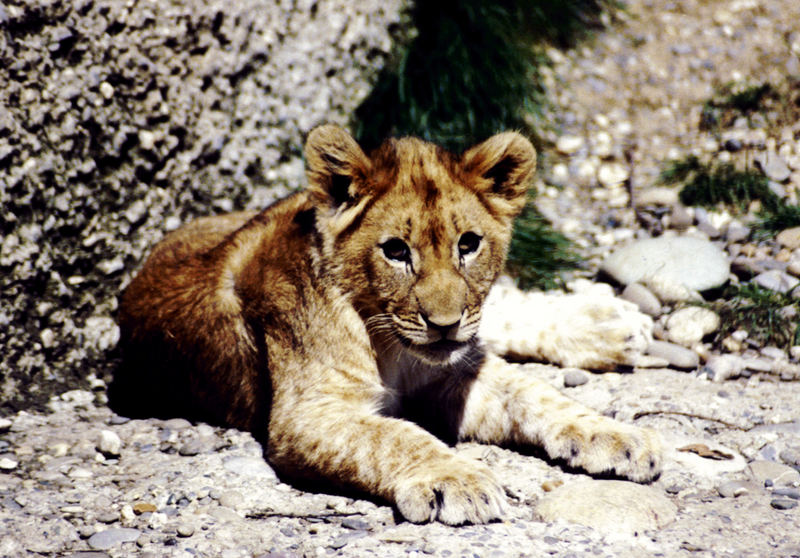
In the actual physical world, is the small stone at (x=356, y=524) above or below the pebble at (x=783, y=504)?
below

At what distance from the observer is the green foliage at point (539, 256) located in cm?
584

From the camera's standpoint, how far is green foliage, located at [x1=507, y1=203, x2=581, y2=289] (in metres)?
5.84

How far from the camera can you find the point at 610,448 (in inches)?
144

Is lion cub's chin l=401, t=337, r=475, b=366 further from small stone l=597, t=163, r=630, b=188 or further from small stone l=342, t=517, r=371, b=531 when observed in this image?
small stone l=597, t=163, r=630, b=188

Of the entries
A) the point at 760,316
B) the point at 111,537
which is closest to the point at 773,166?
the point at 760,316

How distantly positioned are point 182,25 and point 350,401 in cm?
261

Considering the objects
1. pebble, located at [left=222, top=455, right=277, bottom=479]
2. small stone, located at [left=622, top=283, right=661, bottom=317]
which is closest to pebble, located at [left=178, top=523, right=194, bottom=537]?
pebble, located at [left=222, top=455, right=277, bottom=479]

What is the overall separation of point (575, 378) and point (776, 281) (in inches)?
61.8

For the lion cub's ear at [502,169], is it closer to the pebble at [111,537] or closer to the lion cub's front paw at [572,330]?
the lion cub's front paw at [572,330]

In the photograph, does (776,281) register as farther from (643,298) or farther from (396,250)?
(396,250)

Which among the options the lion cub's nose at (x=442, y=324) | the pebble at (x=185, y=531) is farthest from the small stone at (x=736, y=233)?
the pebble at (x=185, y=531)

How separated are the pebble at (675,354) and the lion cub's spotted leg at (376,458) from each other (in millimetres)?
1745

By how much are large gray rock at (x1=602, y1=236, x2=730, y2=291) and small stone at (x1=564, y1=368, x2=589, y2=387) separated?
3.51ft

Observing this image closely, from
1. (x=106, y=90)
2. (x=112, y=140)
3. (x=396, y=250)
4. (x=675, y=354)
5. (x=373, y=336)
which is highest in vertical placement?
(x=106, y=90)
